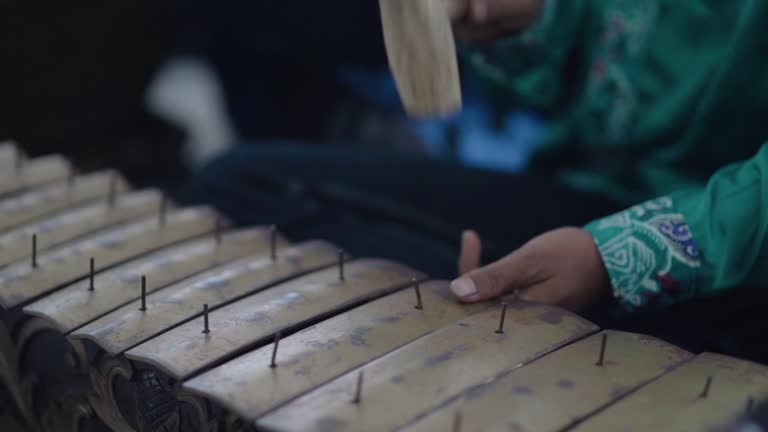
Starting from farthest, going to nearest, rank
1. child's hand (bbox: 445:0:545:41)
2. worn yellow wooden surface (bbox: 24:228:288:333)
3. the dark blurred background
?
the dark blurred background
child's hand (bbox: 445:0:545:41)
worn yellow wooden surface (bbox: 24:228:288:333)

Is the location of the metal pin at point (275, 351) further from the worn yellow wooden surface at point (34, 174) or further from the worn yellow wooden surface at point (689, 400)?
the worn yellow wooden surface at point (34, 174)

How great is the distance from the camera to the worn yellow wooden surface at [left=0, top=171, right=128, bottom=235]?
1109mm

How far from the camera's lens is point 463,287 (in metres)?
0.86

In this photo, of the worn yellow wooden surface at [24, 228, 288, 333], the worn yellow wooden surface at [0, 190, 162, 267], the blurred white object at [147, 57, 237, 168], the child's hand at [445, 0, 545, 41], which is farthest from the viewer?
the blurred white object at [147, 57, 237, 168]

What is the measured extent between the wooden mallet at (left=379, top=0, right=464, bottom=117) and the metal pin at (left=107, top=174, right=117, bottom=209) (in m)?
0.49

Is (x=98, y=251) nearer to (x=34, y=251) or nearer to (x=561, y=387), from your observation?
(x=34, y=251)

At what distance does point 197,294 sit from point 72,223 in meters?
0.28

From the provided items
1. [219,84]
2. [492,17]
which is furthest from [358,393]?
[219,84]

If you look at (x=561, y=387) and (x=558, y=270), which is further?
(x=558, y=270)

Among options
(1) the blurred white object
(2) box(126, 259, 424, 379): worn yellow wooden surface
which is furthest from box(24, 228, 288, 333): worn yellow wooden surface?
(1) the blurred white object

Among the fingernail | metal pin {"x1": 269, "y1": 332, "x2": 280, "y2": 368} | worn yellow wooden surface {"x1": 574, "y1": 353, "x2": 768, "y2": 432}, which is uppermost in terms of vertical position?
the fingernail

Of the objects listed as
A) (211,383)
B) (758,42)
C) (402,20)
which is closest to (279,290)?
(211,383)

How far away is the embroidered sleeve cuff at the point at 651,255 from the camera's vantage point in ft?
3.02

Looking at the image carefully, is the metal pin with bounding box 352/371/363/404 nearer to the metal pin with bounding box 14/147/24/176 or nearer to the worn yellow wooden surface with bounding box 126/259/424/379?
the worn yellow wooden surface with bounding box 126/259/424/379
